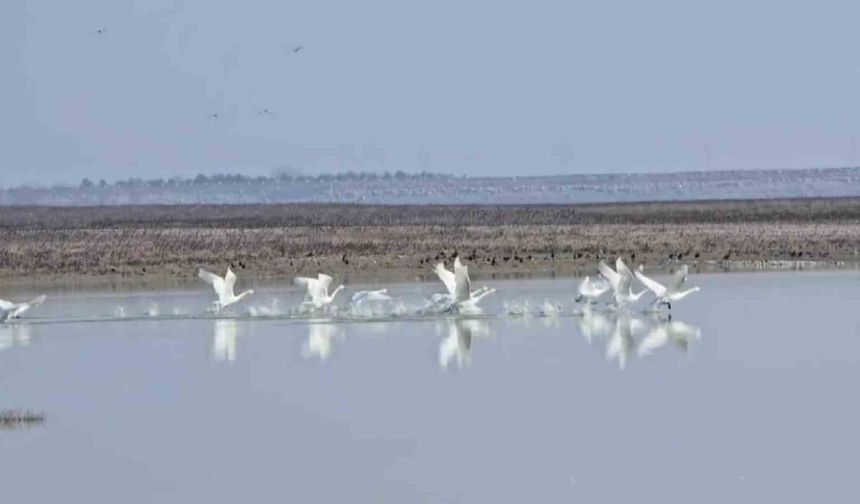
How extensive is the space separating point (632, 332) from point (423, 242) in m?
20.1

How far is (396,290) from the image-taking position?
36.1 meters

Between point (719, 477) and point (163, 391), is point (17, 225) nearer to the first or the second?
point (163, 391)

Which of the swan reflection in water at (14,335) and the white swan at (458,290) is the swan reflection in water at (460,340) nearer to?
the white swan at (458,290)

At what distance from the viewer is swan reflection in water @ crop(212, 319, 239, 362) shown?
2594 centimetres

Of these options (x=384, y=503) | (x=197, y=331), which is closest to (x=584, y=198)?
(x=197, y=331)

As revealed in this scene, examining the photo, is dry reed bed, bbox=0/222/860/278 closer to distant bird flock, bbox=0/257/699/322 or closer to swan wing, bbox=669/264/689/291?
distant bird flock, bbox=0/257/699/322

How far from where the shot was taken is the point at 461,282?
2919 centimetres

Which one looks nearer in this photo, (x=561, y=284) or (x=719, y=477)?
(x=719, y=477)

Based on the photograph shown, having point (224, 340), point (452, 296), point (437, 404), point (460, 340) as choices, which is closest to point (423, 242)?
point (452, 296)

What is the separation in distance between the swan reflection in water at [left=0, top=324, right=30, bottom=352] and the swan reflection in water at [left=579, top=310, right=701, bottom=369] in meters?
7.25

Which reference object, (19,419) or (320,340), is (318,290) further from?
(19,419)

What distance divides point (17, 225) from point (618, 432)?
4769cm

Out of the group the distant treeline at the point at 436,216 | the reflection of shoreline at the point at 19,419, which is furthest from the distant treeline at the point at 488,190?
the reflection of shoreline at the point at 19,419

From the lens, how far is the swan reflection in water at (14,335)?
91.0 ft
